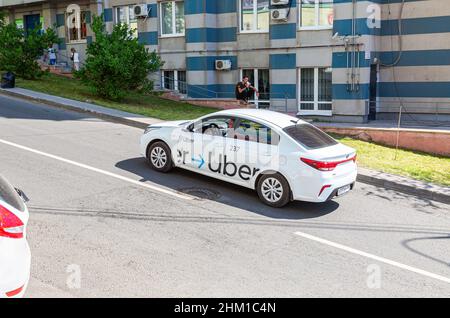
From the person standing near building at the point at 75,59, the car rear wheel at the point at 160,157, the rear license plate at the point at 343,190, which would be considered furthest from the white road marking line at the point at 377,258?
the person standing near building at the point at 75,59

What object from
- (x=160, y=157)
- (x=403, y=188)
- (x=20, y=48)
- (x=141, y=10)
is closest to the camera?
(x=160, y=157)

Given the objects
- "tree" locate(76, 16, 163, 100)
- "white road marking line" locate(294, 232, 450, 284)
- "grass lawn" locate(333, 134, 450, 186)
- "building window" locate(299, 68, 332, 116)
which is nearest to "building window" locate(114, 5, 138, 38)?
"tree" locate(76, 16, 163, 100)

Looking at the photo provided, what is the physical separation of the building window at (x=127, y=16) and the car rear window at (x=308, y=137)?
1807 cm

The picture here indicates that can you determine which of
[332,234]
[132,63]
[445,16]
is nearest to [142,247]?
[332,234]

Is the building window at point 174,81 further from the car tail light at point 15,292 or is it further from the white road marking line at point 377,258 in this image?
the car tail light at point 15,292

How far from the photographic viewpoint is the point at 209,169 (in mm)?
10031

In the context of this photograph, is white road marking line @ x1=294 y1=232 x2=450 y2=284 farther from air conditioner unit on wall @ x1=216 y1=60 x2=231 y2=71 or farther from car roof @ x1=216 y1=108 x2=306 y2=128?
→ air conditioner unit on wall @ x1=216 y1=60 x2=231 y2=71

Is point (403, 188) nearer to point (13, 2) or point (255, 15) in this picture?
point (255, 15)

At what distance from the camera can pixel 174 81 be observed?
81.4 ft

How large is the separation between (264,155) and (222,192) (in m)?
1.19

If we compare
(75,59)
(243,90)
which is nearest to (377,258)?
(243,90)

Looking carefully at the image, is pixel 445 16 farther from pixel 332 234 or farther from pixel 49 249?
pixel 49 249

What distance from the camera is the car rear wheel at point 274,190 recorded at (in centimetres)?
912

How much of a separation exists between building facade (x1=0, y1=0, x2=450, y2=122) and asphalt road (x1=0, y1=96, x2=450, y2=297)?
9.95 metres
